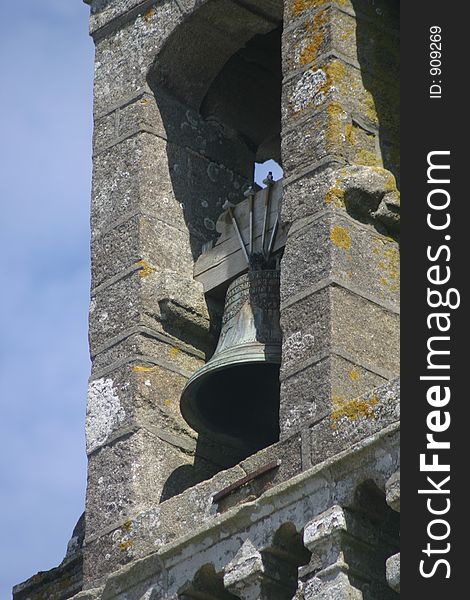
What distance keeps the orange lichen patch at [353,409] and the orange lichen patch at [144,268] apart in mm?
1765

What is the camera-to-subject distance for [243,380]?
13922 mm

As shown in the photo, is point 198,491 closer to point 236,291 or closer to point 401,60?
point 236,291

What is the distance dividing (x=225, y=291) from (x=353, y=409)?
1883mm

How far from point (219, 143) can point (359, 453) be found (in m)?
3.16

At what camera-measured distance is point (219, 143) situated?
15.1 m

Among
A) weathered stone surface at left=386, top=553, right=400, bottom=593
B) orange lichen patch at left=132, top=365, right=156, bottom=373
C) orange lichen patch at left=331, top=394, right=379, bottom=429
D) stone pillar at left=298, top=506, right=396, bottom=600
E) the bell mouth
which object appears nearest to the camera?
weathered stone surface at left=386, top=553, right=400, bottom=593

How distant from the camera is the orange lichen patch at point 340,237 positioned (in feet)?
43.4

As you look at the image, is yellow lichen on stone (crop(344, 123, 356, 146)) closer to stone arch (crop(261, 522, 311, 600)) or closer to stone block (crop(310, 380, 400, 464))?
stone block (crop(310, 380, 400, 464))

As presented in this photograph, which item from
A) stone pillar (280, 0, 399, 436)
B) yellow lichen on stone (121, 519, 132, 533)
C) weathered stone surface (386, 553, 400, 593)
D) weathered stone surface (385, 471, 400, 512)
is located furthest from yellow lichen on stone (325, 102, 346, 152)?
weathered stone surface (386, 553, 400, 593)

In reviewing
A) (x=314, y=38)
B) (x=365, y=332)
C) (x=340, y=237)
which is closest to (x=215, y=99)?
(x=314, y=38)

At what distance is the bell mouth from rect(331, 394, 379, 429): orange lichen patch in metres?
1.02

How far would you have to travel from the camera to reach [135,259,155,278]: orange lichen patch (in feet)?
46.8

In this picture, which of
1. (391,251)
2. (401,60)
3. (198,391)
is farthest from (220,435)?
(401,60)

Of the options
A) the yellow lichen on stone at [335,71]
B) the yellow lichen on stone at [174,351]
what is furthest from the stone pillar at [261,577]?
the yellow lichen on stone at [335,71]
